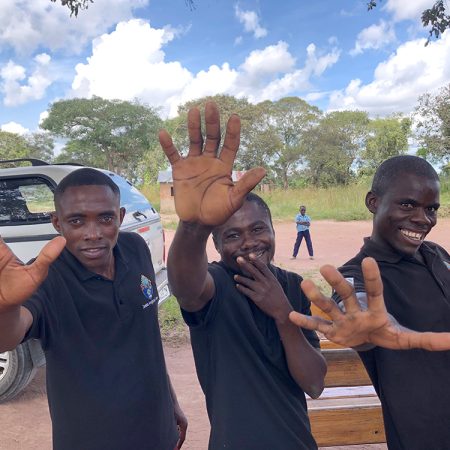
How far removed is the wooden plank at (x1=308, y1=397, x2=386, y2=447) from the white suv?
7.20 ft

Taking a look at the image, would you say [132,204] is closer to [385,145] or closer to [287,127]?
[385,145]

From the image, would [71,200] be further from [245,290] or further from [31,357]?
[31,357]

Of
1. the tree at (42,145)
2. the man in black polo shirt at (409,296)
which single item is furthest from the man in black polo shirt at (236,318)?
the tree at (42,145)

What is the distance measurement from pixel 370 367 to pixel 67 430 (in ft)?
3.46

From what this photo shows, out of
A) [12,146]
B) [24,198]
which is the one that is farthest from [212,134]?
[12,146]

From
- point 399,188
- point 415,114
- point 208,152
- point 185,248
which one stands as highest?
point 415,114

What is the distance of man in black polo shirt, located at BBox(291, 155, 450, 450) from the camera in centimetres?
142

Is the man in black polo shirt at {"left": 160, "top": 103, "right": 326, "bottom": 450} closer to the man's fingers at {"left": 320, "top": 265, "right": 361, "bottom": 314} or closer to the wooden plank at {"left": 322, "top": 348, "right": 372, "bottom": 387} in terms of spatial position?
the man's fingers at {"left": 320, "top": 265, "right": 361, "bottom": 314}

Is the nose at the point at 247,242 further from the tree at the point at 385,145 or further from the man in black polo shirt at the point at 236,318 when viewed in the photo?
the tree at the point at 385,145

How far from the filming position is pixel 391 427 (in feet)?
4.99

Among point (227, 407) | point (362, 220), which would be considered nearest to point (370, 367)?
point (227, 407)

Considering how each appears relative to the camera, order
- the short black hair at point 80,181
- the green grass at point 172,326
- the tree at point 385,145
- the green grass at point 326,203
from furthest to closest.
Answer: the tree at point 385,145 < the green grass at point 326,203 < the green grass at point 172,326 < the short black hair at point 80,181

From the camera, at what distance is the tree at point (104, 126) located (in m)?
25.4

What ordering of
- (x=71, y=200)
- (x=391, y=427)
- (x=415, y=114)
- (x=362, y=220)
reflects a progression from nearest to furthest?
(x=391, y=427), (x=71, y=200), (x=362, y=220), (x=415, y=114)
